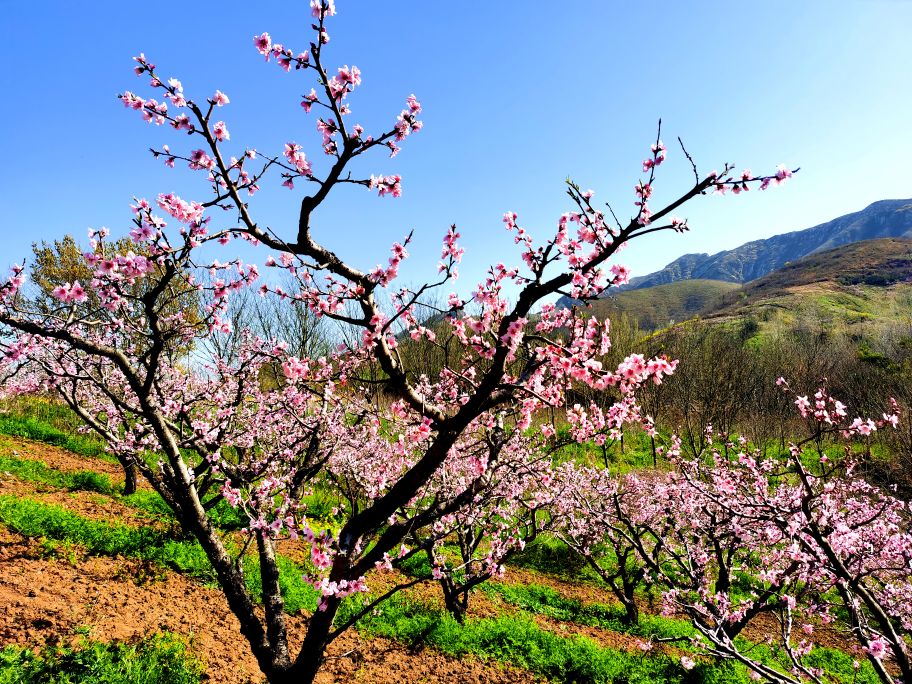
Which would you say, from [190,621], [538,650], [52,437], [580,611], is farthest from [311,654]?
[52,437]

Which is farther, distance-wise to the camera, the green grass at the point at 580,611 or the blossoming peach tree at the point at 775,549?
the green grass at the point at 580,611

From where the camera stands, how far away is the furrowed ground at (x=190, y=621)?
4625 mm

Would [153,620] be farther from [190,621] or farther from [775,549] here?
[775,549]

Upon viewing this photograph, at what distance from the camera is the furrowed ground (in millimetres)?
4625

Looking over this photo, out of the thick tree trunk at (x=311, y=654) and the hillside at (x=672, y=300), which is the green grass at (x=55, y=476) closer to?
the thick tree trunk at (x=311, y=654)

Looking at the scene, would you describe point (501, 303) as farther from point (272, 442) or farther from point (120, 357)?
point (272, 442)

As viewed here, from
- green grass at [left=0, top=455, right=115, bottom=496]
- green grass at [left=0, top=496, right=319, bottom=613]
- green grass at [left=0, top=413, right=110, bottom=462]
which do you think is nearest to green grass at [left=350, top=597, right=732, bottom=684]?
green grass at [left=0, top=496, right=319, bottom=613]

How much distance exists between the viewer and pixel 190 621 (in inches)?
220

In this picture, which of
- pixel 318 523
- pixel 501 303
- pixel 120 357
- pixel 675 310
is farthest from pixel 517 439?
pixel 675 310

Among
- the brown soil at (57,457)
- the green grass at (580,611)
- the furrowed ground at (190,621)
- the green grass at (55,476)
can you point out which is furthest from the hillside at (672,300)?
the green grass at (55,476)

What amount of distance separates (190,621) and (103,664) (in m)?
1.46

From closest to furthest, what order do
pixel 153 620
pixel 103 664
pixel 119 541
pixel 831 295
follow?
pixel 103 664, pixel 153 620, pixel 119 541, pixel 831 295

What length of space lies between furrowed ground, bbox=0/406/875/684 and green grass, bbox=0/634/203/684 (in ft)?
0.05

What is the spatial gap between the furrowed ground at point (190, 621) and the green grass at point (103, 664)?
0.05 ft
